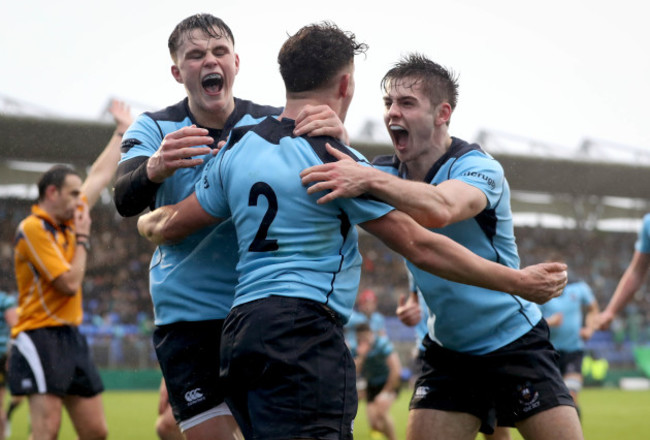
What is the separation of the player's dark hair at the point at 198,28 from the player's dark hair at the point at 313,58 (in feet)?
3.02

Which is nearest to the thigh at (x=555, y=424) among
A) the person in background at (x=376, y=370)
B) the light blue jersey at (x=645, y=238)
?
the light blue jersey at (x=645, y=238)

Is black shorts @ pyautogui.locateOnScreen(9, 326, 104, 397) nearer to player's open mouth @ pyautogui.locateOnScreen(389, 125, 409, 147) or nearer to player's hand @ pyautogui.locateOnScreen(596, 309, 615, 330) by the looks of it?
player's open mouth @ pyautogui.locateOnScreen(389, 125, 409, 147)

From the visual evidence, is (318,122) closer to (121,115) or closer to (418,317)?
(418,317)

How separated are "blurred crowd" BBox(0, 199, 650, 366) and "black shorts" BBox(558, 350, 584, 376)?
12.7 metres


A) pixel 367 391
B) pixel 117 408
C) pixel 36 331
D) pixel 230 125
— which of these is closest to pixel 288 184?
pixel 230 125

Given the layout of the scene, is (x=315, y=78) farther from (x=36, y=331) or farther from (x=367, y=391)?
(x=367, y=391)

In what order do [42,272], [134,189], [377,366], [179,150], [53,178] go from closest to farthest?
[179,150] → [134,189] → [42,272] → [53,178] → [377,366]

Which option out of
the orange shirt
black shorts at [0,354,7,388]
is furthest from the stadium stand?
the orange shirt

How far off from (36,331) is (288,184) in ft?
13.1

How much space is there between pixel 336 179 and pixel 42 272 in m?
3.95

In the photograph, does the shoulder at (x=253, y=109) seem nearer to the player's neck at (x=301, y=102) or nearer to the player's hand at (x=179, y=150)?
the player's hand at (x=179, y=150)

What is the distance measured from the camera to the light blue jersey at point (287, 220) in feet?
10.2

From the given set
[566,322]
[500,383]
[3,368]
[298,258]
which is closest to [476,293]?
[500,383]

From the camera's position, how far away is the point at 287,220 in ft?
10.2
